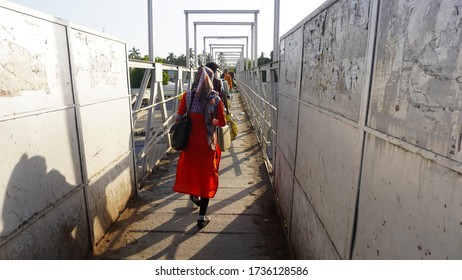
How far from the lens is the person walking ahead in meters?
3.34

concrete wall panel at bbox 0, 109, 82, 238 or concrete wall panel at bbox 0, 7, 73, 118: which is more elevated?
concrete wall panel at bbox 0, 7, 73, 118

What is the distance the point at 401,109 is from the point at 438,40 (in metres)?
0.27

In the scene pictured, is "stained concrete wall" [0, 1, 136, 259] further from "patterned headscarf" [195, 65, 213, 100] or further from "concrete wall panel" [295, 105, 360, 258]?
"concrete wall panel" [295, 105, 360, 258]

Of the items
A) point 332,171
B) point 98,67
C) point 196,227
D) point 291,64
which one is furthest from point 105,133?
point 332,171

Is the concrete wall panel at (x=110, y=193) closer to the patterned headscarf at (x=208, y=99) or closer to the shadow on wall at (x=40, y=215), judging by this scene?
the shadow on wall at (x=40, y=215)

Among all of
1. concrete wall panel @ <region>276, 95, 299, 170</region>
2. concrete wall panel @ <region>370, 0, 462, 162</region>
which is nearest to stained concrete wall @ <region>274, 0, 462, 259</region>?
concrete wall panel @ <region>370, 0, 462, 162</region>

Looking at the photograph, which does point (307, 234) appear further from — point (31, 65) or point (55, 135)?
point (31, 65)

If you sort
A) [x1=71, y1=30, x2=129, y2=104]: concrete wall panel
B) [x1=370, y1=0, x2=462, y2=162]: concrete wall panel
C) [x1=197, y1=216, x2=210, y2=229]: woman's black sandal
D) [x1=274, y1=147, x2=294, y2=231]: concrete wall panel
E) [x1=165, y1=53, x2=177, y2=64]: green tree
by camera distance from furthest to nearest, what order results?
[x1=165, y1=53, x2=177, y2=64]: green tree < [x1=197, y1=216, x2=210, y2=229]: woman's black sandal < [x1=274, y1=147, x2=294, y2=231]: concrete wall panel < [x1=71, y1=30, x2=129, y2=104]: concrete wall panel < [x1=370, y1=0, x2=462, y2=162]: concrete wall panel

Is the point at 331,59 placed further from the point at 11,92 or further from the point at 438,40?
the point at 11,92

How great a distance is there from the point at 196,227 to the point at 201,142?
38.2 inches

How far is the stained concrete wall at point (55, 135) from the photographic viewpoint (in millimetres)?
1967

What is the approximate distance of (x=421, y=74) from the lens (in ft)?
3.47

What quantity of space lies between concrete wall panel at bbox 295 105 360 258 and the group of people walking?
1.03 metres

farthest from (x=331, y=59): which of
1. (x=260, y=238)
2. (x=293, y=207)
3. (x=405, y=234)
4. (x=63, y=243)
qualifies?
(x=63, y=243)
